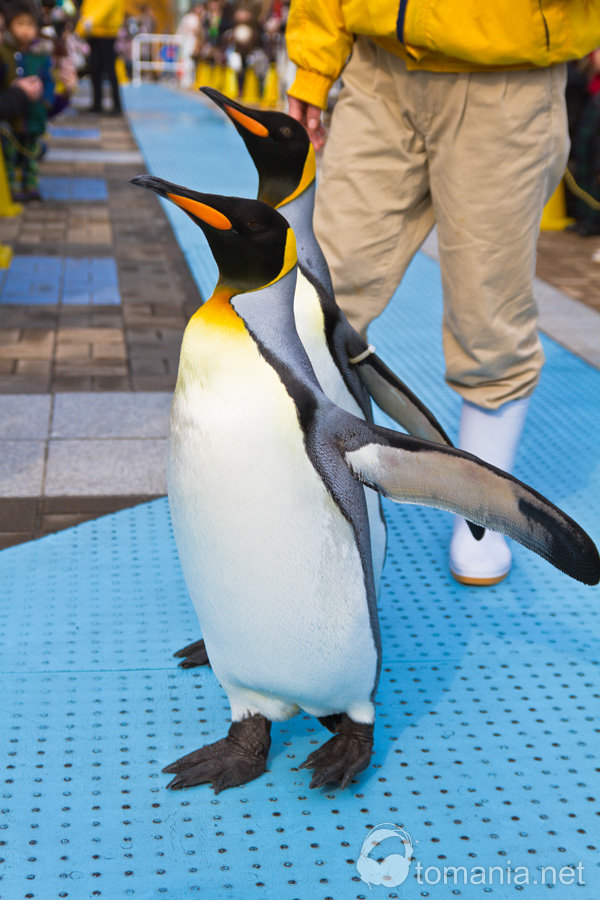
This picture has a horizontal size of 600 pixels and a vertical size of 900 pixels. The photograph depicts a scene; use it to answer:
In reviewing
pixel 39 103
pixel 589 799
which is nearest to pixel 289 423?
pixel 589 799

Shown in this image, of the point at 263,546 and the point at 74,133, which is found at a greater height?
the point at 263,546

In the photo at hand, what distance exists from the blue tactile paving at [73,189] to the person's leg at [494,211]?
532 cm

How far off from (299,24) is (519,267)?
0.66 m

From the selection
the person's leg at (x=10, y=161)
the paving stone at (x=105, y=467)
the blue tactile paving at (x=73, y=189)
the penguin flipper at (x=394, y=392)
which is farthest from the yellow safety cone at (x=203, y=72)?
the penguin flipper at (x=394, y=392)

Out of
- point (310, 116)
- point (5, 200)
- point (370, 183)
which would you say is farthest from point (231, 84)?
point (370, 183)

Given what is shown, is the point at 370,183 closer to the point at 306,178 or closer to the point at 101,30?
the point at 306,178

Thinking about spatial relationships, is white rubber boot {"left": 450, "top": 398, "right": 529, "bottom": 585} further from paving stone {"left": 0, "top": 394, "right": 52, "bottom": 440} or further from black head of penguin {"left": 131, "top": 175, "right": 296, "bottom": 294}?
paving stone {"left": 0, "top": 394, "right": 52, "bottom": 440}

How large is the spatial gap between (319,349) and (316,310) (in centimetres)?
6

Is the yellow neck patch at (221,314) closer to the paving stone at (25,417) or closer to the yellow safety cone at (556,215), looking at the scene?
the paving stone at (25,417)

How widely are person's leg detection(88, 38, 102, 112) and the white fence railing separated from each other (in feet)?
35.0

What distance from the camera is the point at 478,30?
169 centimetres

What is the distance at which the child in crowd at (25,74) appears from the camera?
583 cm

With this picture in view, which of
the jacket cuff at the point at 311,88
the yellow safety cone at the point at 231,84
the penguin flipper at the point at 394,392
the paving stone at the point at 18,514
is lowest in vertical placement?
the yellow safety cone at the point at 231,84

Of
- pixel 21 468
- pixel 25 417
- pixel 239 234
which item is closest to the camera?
pixel 239 234
